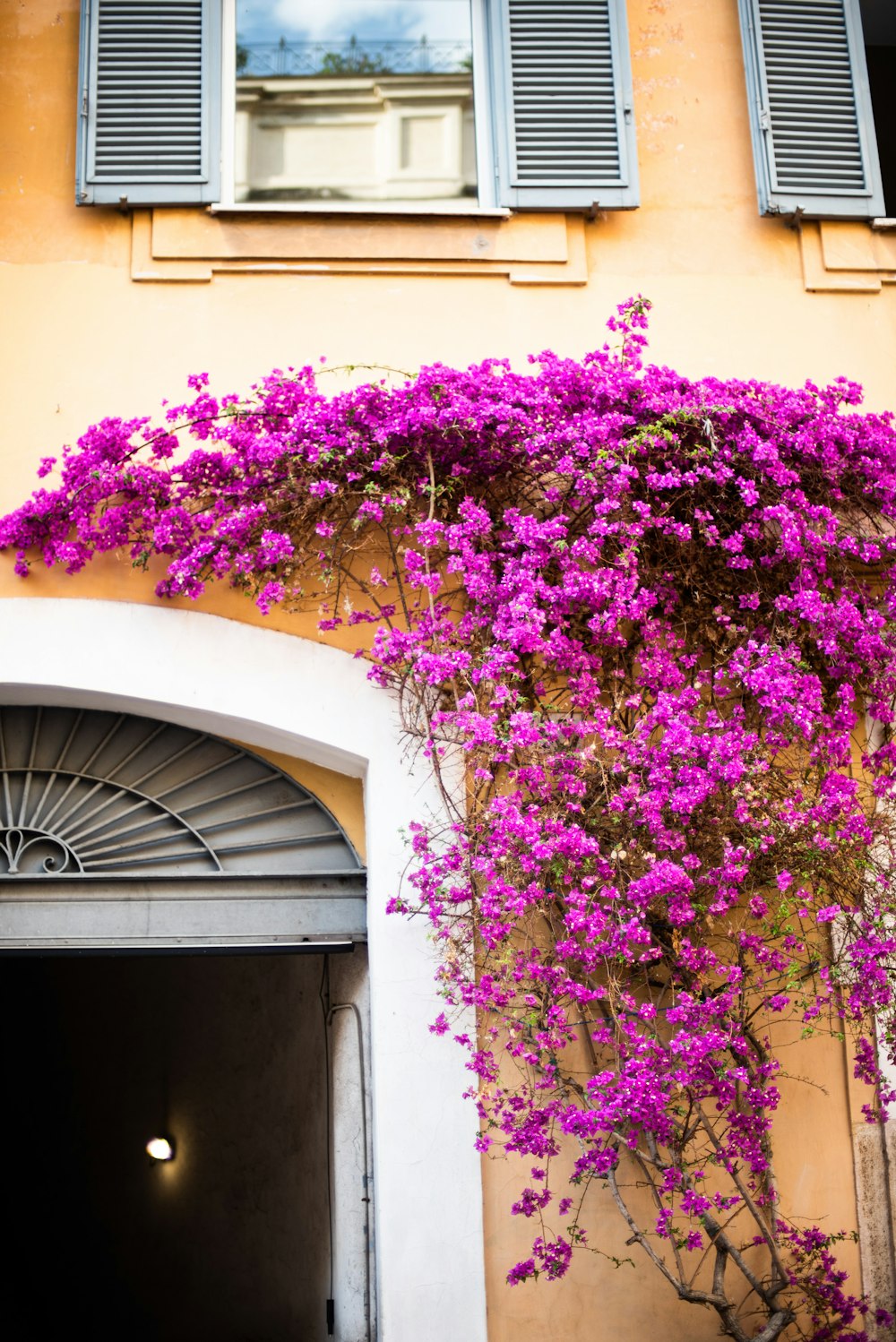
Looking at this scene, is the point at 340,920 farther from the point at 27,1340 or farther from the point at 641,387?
the point at 27,1340

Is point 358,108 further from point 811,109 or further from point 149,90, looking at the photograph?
point 811,109

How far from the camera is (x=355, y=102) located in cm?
611

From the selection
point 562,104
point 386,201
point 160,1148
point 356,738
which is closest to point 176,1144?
point 160,1148

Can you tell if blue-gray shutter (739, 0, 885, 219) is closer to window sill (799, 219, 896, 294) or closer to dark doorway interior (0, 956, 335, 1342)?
window sill (799, 219, 896, 294)

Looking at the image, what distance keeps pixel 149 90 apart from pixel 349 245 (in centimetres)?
107

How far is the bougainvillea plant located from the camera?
4652mm

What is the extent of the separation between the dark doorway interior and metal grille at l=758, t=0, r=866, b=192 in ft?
19.6

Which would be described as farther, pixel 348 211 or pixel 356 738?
pixel 348 211

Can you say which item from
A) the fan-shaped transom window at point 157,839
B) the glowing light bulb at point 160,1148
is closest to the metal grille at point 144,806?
the fan-shaped transom window at point 157,839

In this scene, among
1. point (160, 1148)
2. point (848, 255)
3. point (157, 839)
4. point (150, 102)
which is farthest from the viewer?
point (160, 1148)

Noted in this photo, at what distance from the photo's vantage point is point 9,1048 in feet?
32.5

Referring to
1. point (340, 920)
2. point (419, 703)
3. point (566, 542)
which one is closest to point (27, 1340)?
point (340, 920)

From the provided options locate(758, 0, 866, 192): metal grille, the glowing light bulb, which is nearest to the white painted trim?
locate(758, 0, 866, 192): metal grille

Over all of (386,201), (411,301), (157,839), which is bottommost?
(157,839)
